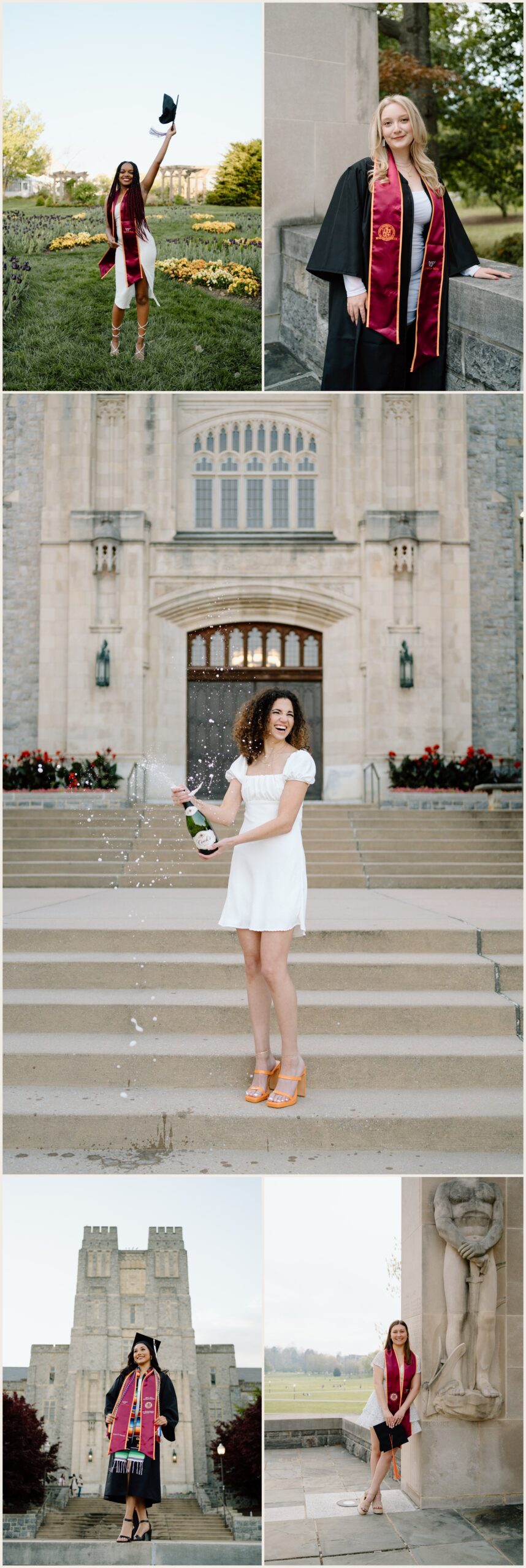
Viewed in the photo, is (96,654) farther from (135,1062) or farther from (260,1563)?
(260,1563)

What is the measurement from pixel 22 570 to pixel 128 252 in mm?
10905

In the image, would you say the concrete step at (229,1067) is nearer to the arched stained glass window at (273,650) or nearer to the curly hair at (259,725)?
the curly hair at (259,725)

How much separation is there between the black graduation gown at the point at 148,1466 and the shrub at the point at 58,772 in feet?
32.8

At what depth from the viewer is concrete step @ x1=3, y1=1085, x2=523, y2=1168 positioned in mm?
3898

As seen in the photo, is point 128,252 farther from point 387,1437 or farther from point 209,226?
point 387,1437

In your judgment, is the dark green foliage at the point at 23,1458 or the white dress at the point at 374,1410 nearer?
the dark green foliage at the point at 23,1458

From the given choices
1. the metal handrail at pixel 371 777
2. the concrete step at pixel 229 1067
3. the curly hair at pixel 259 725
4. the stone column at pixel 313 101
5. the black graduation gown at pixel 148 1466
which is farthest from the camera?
the metal handrail at pixel 371 777

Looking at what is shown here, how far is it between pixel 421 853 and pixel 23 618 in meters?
8.34

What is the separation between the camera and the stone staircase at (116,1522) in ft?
12.7

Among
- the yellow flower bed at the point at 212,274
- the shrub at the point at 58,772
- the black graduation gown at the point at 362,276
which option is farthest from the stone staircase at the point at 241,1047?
the shrub at the point at 58,772

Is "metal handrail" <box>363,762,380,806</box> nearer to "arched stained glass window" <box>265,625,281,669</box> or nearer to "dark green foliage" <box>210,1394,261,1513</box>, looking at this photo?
"arched stained glass window" <box>265,625,281,669</box>

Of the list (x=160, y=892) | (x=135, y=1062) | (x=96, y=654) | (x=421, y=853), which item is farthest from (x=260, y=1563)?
(x=96, y=654)

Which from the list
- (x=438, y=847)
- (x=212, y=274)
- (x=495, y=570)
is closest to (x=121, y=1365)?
(x=212, y=274)

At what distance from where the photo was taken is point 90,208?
6.28m
